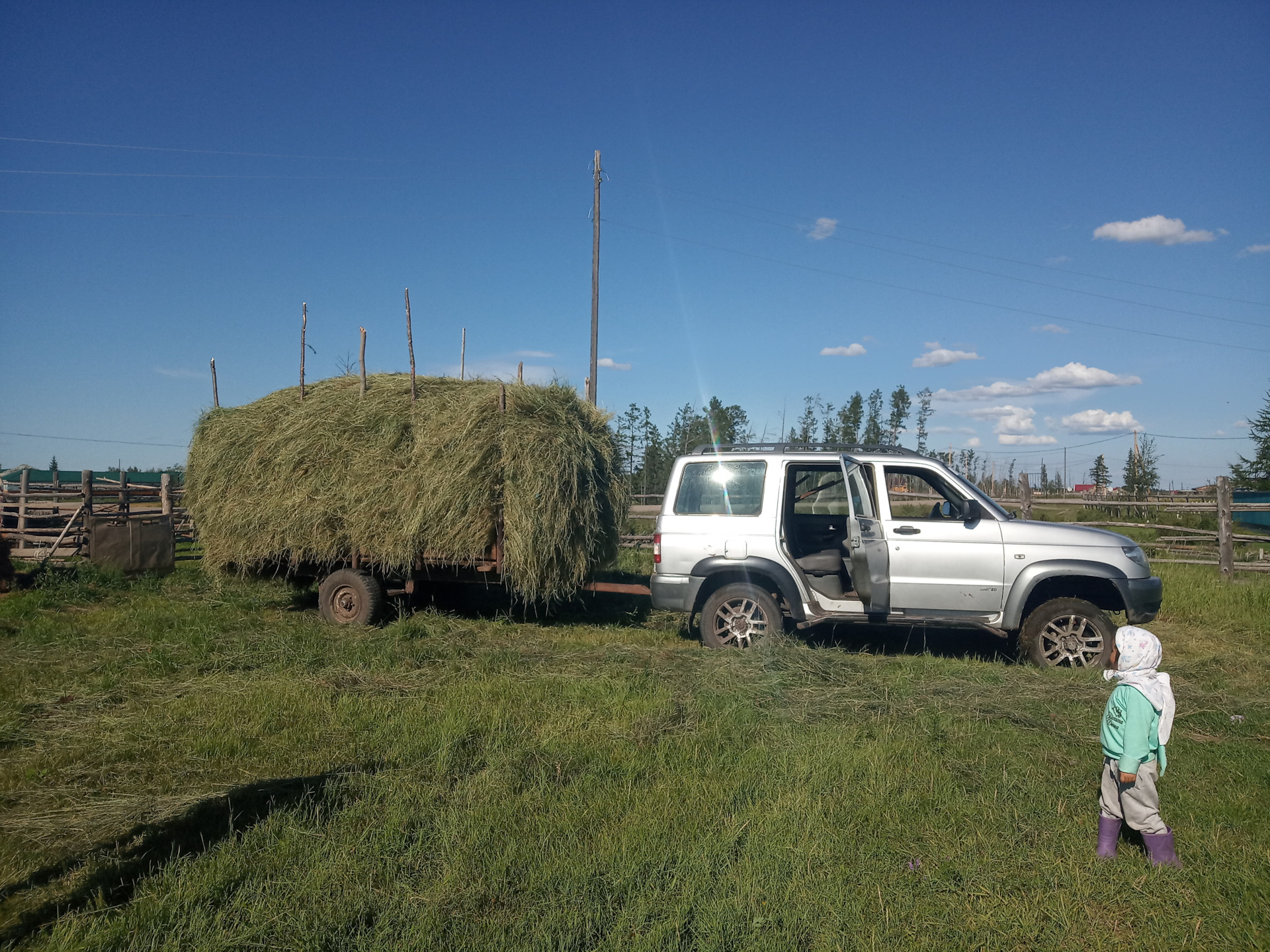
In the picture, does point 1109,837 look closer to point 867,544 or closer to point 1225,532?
point 867,544

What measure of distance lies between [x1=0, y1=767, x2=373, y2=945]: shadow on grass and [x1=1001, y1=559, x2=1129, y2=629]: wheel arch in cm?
551

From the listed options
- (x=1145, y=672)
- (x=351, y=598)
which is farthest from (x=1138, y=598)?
(x=351, y=598)

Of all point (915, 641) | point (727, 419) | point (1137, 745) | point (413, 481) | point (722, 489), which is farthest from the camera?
point (727, 419)

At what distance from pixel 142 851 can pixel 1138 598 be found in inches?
288

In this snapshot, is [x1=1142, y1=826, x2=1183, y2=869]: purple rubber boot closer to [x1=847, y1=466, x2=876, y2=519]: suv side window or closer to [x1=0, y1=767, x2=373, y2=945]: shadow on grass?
[x1=0, y1=767, x2=373, y2=945]: shadow on grass

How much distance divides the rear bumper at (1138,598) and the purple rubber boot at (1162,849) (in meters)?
3.76

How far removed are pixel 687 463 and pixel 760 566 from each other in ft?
4.23

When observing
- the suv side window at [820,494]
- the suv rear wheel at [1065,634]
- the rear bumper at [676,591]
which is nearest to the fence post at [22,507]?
the rear bumper at [676,591]

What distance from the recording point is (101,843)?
3.56m

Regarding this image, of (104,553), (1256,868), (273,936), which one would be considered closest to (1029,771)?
(1256,868)

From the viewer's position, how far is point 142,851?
347 centimetres

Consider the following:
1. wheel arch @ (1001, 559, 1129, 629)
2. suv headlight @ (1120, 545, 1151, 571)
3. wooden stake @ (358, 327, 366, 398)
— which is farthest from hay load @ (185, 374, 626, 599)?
suv headlight @ (1120, 545, 1151, 571)

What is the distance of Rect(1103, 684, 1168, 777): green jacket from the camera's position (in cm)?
326

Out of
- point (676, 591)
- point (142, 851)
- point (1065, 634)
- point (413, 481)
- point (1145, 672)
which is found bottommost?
point (142, 851)
